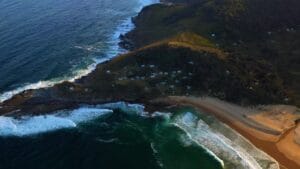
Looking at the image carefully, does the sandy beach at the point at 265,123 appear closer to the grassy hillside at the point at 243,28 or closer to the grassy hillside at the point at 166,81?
the grassy hillside at the point at 166,81

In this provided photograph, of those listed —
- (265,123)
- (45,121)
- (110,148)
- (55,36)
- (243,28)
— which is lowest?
(265,123)

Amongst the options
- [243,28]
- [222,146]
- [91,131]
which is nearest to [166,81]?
[91,131]

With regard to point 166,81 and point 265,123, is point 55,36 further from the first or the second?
point 265,123

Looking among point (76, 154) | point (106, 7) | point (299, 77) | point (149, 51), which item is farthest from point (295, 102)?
point (106, 7)

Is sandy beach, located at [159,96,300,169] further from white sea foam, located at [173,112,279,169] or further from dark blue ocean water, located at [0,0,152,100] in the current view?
dark blue ocean water, located at [0,0,152,100]

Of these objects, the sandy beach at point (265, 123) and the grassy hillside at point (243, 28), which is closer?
the sandy beach at point (265, 123)

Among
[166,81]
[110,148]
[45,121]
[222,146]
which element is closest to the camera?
[110,148]

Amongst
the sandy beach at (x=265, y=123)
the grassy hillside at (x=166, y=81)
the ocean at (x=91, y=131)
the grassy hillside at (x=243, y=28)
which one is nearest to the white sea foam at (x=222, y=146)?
the ocean at (x=91, y=131)
